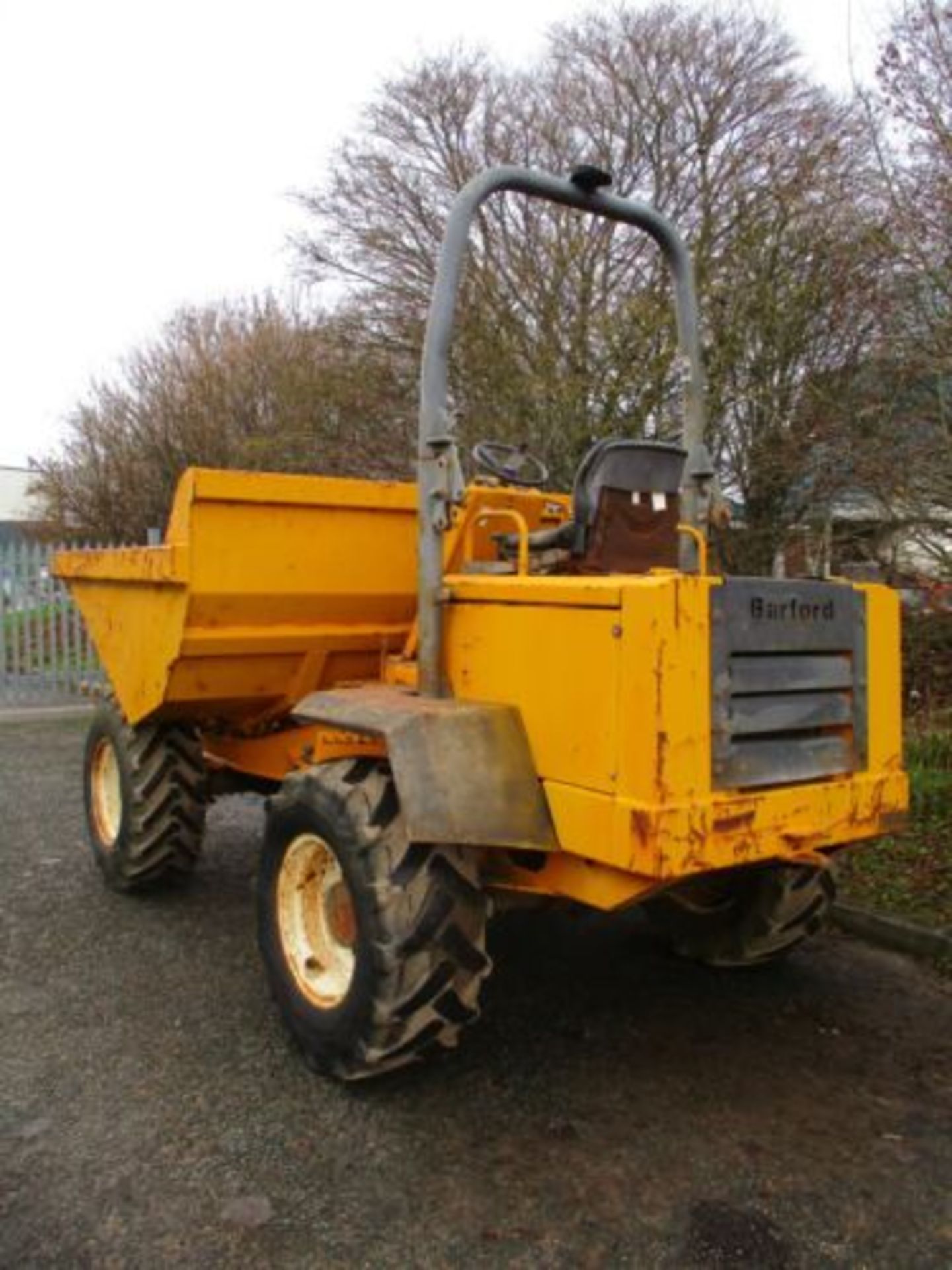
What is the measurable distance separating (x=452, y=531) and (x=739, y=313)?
19.0 ft

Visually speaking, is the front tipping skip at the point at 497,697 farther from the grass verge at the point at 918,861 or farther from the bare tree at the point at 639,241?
the bare tree at the point at 639,241

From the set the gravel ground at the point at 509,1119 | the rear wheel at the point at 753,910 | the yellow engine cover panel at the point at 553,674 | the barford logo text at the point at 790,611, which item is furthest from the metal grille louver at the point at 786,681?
the gravel ground at the point at 509,1119

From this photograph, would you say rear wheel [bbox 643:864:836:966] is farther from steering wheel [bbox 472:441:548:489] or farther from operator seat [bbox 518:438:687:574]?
steering wheel [bbox 472:441:548:489]

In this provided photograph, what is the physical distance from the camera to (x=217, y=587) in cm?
404

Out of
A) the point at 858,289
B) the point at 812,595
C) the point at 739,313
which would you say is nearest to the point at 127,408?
the point at 739,313

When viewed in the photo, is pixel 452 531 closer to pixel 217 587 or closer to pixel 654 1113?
pixel 217 587

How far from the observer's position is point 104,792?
18.4 ft

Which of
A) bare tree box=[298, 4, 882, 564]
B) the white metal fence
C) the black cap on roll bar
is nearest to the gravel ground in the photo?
the black cap on roll bar

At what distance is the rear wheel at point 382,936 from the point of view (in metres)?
3.14

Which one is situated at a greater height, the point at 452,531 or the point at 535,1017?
the point at 452,531

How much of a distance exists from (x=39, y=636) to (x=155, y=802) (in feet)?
26.7

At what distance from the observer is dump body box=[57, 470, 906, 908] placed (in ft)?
9.41

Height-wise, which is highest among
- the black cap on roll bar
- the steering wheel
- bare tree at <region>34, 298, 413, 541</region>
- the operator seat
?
bare tree at <region>34, 298, 413, 541</region>

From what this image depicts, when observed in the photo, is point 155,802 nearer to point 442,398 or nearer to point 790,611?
point 442,398
